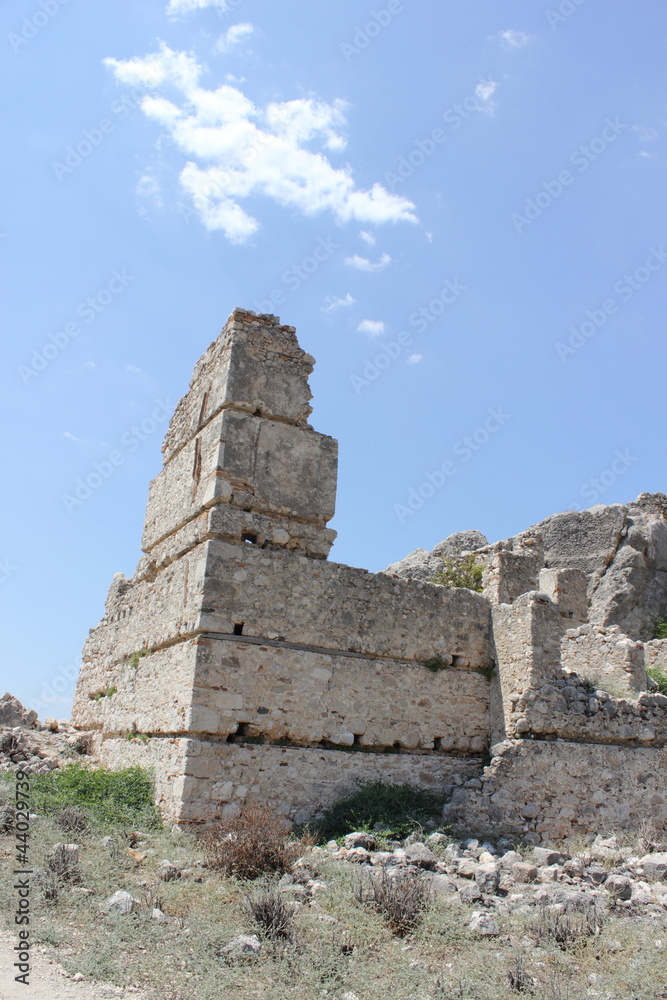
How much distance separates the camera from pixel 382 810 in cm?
831

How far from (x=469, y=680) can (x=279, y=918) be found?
199 inches

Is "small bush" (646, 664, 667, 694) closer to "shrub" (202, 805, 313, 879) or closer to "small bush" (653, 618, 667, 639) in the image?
"small bush" (653, 618, 667, 639)

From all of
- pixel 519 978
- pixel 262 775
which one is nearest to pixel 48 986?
pixel 519 978

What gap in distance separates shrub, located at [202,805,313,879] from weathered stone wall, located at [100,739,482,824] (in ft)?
1.88

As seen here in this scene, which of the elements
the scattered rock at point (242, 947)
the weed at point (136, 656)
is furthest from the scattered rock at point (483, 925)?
the weed at point (136, 656)

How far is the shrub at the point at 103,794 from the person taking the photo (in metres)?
7.87

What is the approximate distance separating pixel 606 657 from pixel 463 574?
6520mm

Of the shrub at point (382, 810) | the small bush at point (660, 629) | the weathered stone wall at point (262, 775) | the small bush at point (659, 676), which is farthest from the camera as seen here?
the small bush at point (660, 629)

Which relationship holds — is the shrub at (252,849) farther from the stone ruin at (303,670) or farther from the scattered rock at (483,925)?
the scattered rock at (483,925)

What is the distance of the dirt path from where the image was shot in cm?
434

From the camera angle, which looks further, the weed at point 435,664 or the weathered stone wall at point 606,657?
the weathered stone wall at point 606,657

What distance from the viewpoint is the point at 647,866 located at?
6.92m

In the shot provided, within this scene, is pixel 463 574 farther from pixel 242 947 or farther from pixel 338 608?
pixel 242 947

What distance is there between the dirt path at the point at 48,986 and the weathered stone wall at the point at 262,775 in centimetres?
292
